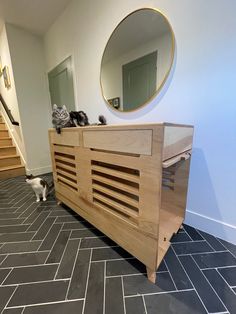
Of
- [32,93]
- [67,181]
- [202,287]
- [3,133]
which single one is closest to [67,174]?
[67,181]

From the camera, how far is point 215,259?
1.01 metres

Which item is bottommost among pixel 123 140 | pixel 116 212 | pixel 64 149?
pixel 116 212

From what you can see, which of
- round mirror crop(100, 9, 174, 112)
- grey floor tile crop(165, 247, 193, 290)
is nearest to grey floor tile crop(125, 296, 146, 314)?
grey floor tile crop(165, 247, 193, 290)

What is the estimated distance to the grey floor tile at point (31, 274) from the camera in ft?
2.95

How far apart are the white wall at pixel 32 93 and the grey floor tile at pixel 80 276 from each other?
2.32 metres

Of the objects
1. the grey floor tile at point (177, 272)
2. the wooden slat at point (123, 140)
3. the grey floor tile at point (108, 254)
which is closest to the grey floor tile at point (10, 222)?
the grey floor tile at point (108, 254)

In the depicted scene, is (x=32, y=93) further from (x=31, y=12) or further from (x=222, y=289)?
(x=222, y=289)

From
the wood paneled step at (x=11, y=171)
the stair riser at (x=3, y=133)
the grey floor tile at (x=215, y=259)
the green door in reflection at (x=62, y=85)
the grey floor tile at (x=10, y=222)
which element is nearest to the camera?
the grey floor tile at (x=215, y=259)

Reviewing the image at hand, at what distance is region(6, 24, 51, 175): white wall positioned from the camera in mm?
2520

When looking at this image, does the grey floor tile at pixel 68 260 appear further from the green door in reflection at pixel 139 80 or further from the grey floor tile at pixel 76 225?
the green door in reflection at pixel 139 80

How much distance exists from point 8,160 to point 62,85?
1789 millimetres

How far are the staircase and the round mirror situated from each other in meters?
2.28

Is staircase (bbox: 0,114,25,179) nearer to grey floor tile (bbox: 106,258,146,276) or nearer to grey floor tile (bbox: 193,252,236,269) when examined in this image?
grey floor tile (bbox: 106,258,146,276)

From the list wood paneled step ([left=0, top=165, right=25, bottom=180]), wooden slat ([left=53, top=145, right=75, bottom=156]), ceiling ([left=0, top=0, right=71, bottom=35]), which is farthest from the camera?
wood paneled step ([left=0, top=165, right=25, bottom=180])
